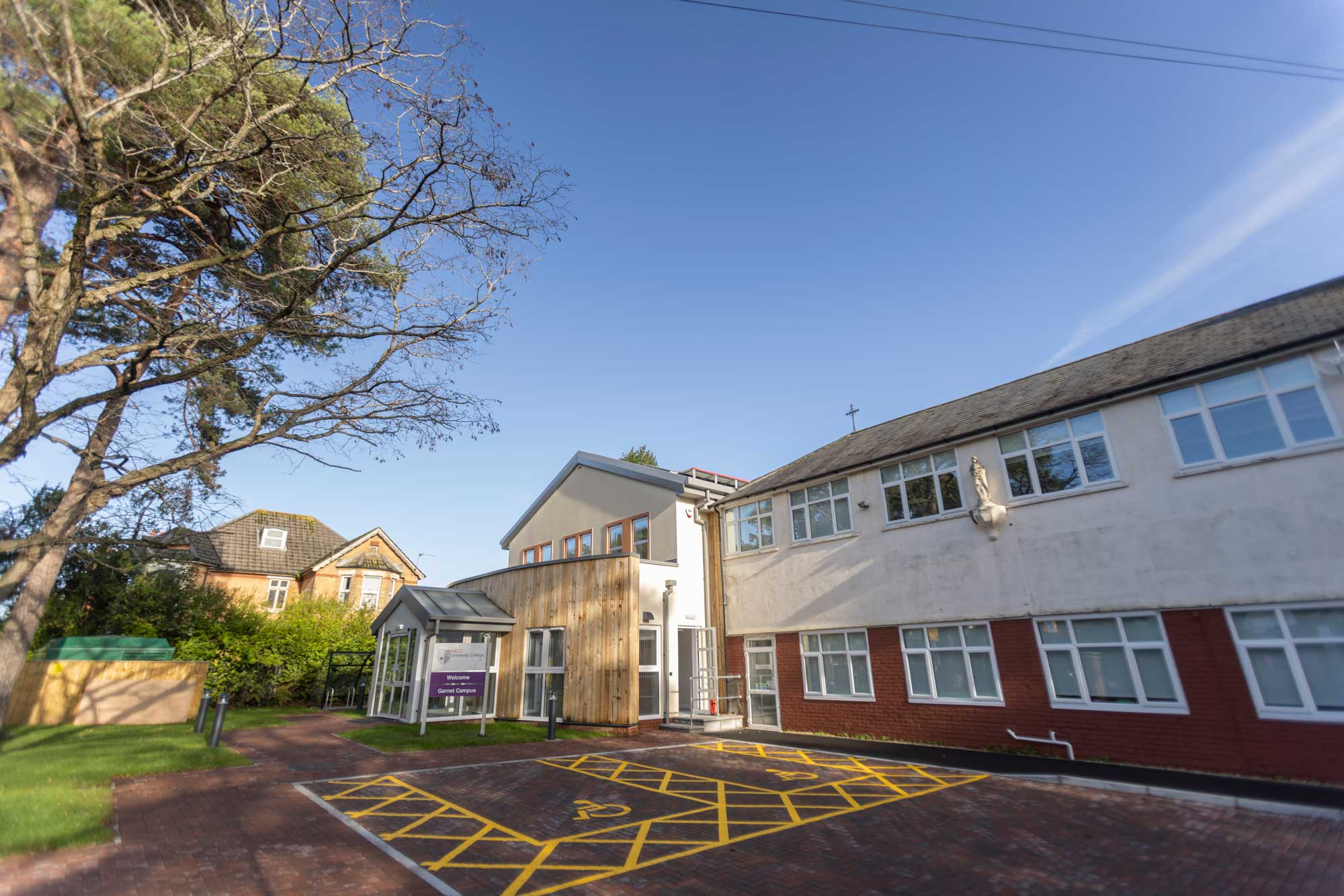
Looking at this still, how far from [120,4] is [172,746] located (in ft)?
42.5

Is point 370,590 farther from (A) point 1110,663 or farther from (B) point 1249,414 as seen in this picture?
(B) point 1249,414

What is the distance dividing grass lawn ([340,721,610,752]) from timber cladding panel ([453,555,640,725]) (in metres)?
0.81

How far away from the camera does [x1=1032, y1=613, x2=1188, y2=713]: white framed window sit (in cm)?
1016

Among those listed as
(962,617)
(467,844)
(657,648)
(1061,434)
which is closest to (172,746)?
(467,844)

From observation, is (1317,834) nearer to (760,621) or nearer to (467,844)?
(467,844)

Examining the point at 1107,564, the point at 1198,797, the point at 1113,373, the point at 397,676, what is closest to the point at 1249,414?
the point at 1113,373

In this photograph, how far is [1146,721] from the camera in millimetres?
10141

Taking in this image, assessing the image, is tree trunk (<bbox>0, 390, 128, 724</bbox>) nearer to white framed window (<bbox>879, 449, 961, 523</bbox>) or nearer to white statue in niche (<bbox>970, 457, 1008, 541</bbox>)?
white framed window (<bbox>879, 449, 961, 523</bbox>)

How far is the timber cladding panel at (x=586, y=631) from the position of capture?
15680 mm

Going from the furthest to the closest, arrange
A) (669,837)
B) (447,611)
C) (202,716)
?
1. (447,611)
2. (202,716)
3. (669,837)

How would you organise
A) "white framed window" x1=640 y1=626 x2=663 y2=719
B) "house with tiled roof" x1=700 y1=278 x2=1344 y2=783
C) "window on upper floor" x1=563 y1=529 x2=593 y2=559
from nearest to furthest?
1. "house with tiled roof" x1=700 y1=278 x2=1344 y2=783
2. "white framed window" x1=640 y1=626 x2=663 y2=719
3. "window on upper floor" x1=563 y1=529 x2=593 y2=559

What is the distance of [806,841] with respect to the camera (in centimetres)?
677

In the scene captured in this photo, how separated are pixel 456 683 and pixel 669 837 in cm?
897

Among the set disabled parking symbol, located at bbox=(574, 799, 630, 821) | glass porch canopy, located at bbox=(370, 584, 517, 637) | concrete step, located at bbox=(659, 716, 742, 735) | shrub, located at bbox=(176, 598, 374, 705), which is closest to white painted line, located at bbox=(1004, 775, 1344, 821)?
disabled parking symbol, located at bbox=(574, 799, 630, 821)
